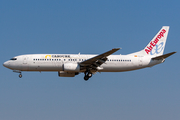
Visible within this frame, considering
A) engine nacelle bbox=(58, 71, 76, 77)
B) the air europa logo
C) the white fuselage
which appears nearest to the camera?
the white fuselage

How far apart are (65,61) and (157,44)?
16.5 metres

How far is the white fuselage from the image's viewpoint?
55.0 m

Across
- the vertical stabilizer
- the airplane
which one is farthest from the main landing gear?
the vertical stabilizer

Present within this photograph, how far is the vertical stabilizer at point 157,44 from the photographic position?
59531 mm

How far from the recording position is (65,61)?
55.3m

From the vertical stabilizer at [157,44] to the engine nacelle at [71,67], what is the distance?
11.0 metres

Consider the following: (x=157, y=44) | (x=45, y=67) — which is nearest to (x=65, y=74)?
(x=45, y=67)

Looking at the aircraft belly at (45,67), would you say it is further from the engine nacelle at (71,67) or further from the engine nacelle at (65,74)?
the engine nacelle at (65,74)

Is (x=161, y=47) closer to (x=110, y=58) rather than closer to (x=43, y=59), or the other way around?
(x=110, y=58)

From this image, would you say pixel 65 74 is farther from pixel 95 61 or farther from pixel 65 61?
pixel 95 61

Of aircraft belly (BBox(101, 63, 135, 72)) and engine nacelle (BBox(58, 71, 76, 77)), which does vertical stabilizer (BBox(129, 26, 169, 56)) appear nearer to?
aircraft belly (BBox(101, 63, 135, 72))

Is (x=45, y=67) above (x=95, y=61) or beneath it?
beneath

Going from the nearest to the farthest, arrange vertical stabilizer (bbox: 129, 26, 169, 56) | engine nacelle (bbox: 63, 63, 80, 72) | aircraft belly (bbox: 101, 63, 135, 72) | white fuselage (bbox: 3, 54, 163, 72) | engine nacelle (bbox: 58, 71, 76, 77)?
engine nacelle (bbox: 63, 63, 80, 72) < white fuselage (bbox: 3, 54, 163, 72) < aircraft belly (bbox: 101, 63, 135, 72) < engine nacelle (bbox: 58, 71, 76, 77) < vertical stabilizer (bbox: 129, 26, 169, 56)

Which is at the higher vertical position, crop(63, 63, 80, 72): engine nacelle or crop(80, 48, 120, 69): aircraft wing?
crop(80, 48, 120, 69): aircraft wing
